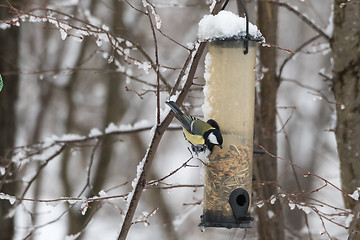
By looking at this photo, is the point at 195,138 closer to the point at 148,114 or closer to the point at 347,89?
the point at 347,89

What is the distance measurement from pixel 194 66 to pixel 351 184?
184 centimetres

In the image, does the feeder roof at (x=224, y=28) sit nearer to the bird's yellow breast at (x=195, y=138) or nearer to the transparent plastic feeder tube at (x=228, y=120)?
the transparent plastic feeder tube at (x=228, y=120)

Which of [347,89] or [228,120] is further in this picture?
[347,89]

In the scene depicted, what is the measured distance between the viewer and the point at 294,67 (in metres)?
14.7

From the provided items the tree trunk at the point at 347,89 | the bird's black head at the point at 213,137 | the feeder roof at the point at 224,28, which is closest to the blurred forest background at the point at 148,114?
the tree trunk at the point at 347,89

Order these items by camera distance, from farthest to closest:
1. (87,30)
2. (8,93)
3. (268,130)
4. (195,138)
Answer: (8,93), (268,130), (195,138), (87,30)

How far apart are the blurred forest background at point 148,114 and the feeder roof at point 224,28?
150 millimetres

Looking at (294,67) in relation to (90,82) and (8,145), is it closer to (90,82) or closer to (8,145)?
(90,82)

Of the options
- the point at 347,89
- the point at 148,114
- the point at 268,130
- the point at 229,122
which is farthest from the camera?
the point at 148,114

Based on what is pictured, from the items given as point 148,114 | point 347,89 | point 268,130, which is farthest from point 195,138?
point 148,114

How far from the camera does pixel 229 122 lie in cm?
310

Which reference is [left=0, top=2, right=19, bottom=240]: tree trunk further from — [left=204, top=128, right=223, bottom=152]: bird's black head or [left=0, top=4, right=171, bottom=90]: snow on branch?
[left=204, top=128, right=223, bottom=152]: bird's black head

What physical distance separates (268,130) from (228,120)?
1460 millimetres

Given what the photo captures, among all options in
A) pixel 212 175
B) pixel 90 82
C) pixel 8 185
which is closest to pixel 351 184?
pixel 212 175
